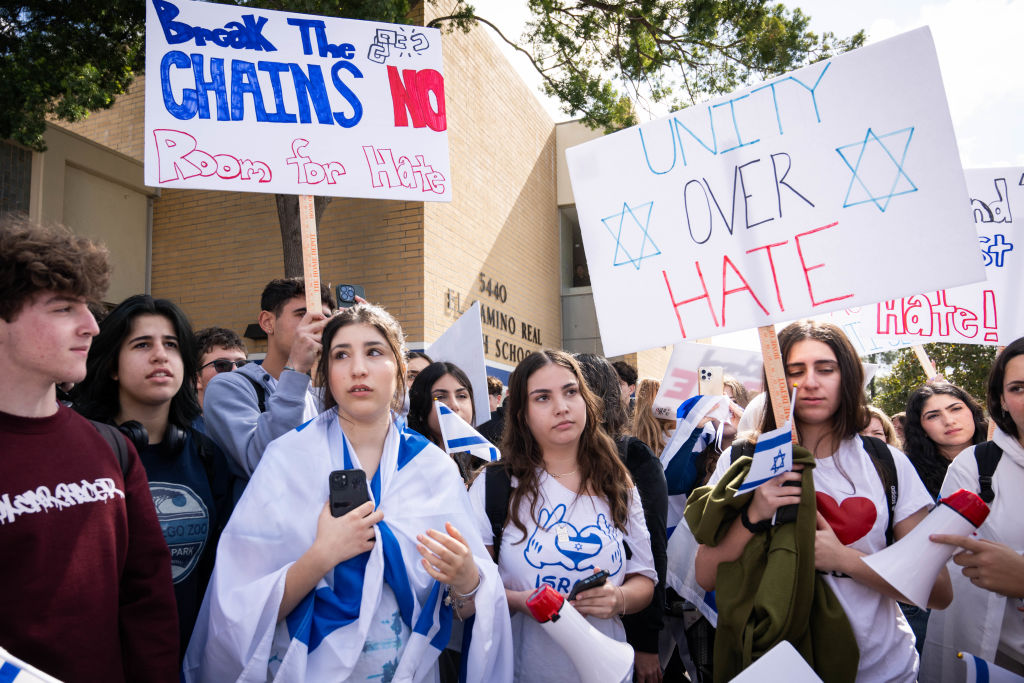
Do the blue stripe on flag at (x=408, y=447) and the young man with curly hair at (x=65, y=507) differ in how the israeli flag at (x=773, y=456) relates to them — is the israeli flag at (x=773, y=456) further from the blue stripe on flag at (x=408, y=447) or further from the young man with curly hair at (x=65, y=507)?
the young man with curly hair at (x=65, y=507)

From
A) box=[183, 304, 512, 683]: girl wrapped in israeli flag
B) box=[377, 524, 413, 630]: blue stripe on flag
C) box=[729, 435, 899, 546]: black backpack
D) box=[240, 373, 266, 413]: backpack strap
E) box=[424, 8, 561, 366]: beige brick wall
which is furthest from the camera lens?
box=[424, 8, 561, 366]: beige brick wall

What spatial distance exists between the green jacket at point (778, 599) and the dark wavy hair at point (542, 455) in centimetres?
48

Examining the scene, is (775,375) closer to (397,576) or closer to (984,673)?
(984,673)

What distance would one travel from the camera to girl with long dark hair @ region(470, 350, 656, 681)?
2326mm

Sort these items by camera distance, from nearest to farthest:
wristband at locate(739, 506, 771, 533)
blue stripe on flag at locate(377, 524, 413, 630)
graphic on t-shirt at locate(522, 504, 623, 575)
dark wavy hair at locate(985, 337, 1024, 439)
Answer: blue stripe on flag at locate(377, 524, 413, 630) → wristband at locate(739, 506, 771, 533) → graphic on t-shirt at locate(522, 504, 623, 575) → dark wavy hair at locate(985, 337, 1024, 439)

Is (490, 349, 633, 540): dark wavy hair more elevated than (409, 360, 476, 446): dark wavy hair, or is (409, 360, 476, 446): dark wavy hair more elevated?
(409, 360, 476, 446): dark wavy hair

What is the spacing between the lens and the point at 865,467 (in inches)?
85.0

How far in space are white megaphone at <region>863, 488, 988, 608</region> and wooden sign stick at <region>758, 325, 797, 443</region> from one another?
44 cm

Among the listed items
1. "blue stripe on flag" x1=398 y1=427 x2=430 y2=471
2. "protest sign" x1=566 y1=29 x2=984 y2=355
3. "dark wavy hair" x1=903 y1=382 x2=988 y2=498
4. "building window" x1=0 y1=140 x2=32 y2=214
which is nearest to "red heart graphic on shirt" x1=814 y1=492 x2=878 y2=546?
"protest sign" x1=566 y1=29 x2=984 y2=355

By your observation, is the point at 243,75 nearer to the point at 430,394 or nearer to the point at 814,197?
the point at 430,394

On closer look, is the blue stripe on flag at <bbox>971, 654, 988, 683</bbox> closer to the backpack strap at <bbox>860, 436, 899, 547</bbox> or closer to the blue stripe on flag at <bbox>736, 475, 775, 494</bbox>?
the backpack strap at <bbox>860, 436, 899, 547</bbox>

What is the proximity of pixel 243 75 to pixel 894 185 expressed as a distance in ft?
8.11

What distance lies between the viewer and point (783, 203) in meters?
2.23

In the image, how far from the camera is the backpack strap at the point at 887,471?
212 cm
